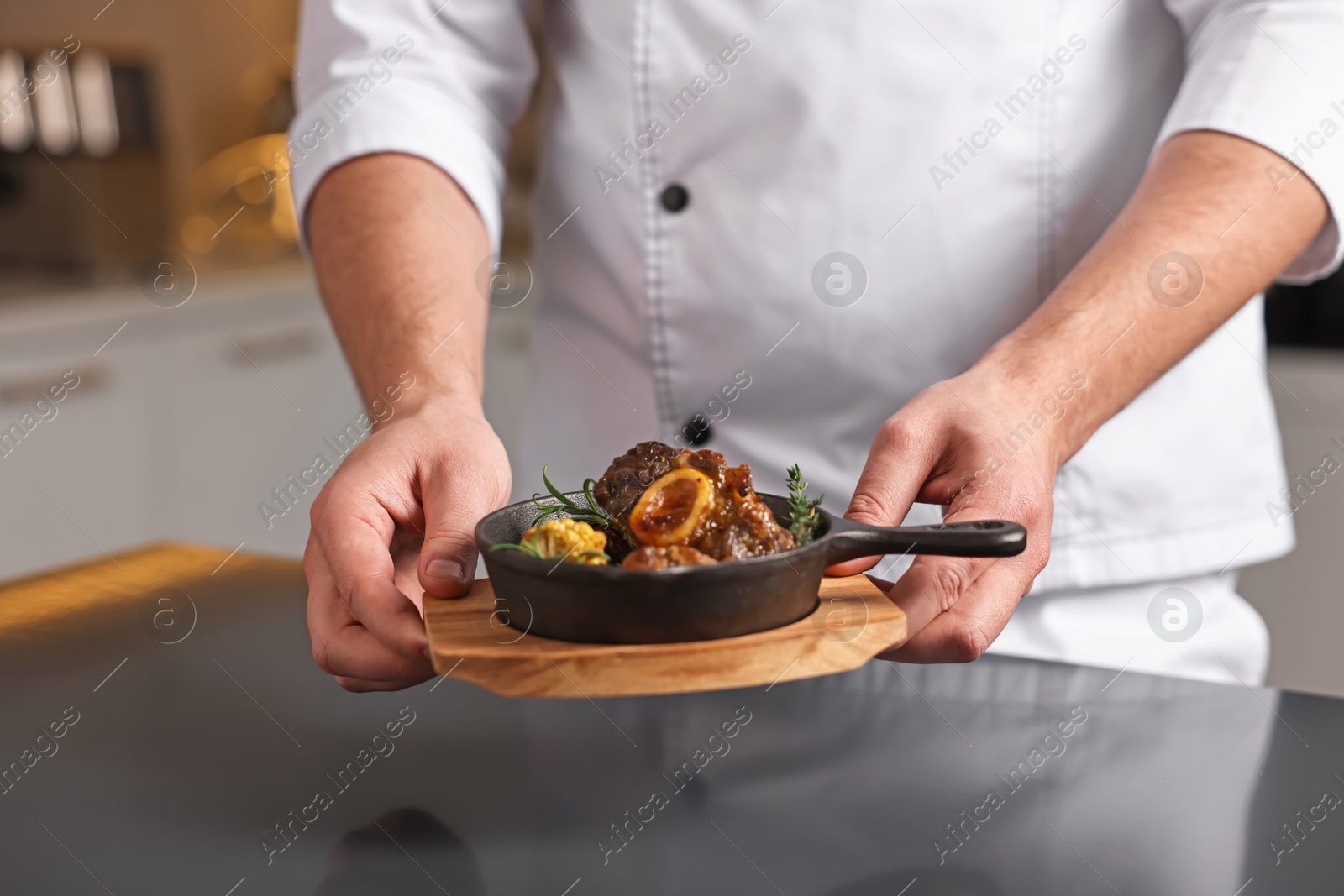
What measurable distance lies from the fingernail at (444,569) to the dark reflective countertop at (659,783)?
10 cm

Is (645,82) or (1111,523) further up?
(645,82)

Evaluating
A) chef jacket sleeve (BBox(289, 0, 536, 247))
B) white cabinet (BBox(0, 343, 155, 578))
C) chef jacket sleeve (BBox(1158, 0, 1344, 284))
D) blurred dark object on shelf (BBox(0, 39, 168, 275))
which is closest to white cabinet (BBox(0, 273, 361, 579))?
white cabinet (BBox(0, 343, 155, 578))

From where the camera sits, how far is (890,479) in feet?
2.20

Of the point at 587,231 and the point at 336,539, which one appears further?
the point at 587,231

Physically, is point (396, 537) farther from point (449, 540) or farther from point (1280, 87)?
point (1280, 87)

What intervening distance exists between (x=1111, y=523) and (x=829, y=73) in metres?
0.42

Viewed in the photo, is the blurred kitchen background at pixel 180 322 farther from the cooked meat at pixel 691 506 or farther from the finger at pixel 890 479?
the cooked meat at pixel 691 506

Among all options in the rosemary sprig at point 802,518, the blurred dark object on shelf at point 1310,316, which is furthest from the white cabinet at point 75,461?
the blurred dark object on shelf at point 1310,316

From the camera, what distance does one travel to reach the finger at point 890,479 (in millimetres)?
661

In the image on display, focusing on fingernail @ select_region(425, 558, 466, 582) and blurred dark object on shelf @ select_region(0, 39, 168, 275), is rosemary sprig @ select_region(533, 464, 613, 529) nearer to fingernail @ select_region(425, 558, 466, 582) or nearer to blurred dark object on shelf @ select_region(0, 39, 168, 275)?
fingernail @ select_region(425, 558, 466, 582)

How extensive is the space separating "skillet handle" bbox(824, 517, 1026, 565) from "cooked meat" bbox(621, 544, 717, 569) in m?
0.07

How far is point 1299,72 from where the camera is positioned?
86cm

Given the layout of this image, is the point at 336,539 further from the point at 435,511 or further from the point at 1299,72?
the point at 1299,72

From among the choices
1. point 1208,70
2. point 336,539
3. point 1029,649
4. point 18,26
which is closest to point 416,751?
point 336,539
